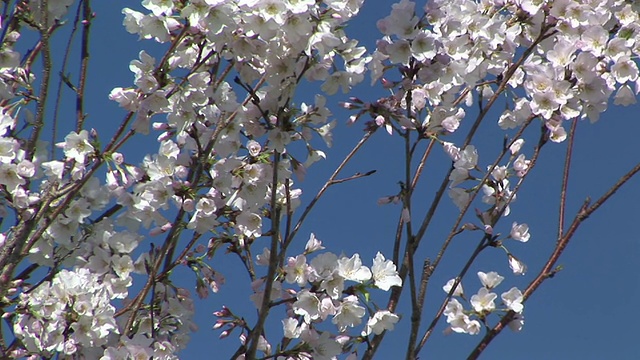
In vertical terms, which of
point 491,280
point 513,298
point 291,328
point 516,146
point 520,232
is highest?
point 516,146

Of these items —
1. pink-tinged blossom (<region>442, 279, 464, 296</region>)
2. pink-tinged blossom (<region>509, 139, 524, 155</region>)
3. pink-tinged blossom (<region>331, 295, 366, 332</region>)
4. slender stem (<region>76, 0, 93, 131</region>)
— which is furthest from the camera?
pink-tinged blossom (<region>509, 139, 524, 155</region>)

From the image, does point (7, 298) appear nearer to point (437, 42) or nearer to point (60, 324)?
point (60, 324)

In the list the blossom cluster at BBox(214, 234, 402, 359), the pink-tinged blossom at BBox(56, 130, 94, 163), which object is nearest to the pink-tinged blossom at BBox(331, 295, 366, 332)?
the blossom cluster at BBox(214, 234, 402, 359)

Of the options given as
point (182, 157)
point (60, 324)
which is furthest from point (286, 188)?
point (60, 324)

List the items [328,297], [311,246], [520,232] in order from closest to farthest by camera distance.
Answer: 1. [328,297]
2. [311,246]
3. [520,232]

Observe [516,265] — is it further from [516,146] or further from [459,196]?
[516,146]

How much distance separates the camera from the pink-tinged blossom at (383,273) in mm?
3154

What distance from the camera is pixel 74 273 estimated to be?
316 cm

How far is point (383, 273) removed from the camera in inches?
125

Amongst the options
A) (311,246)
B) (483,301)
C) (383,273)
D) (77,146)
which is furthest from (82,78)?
(483,301)

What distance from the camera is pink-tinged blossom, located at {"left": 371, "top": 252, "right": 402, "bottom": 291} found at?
3.15 meters

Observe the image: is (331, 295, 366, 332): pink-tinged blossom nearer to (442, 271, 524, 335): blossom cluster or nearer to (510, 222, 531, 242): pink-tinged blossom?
(442, 271, 524, 335): blossom cluster

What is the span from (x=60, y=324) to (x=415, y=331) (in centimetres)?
144

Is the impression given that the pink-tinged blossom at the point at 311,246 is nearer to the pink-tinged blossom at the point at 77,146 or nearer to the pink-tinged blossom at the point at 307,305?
the pink-tinged blossom at the point at 307,305
